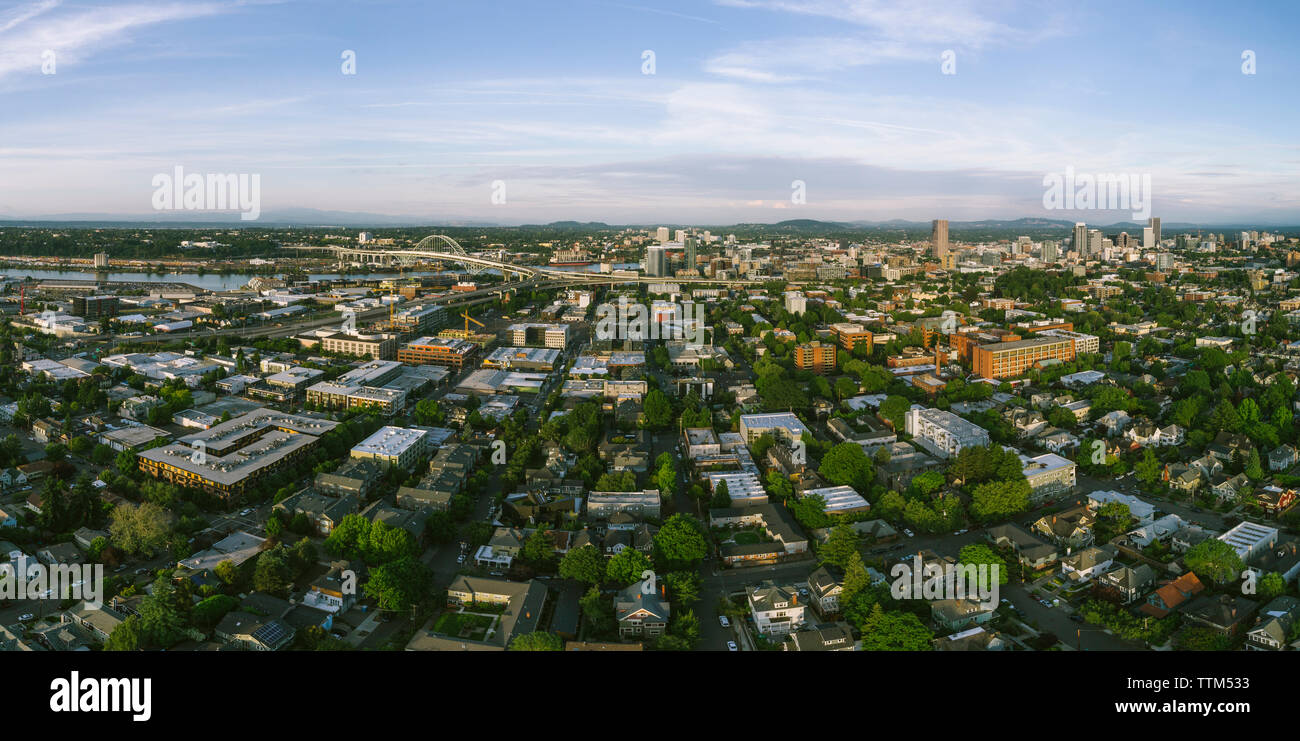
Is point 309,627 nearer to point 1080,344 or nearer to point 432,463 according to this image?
point 432,463

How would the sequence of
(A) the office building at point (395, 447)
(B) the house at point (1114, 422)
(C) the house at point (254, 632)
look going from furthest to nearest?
(B) the house at point (1114, 422), (A) the office building at point (395, 447), (C) the house at point (254, 632)

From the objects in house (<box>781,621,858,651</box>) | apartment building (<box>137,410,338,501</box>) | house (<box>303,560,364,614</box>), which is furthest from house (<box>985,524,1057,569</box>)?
apartment building (<box>137,410,338,501</box>)

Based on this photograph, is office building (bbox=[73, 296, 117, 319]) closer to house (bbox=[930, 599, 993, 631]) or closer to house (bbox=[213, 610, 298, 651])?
house (bbox=[213, 610, 298, 651])

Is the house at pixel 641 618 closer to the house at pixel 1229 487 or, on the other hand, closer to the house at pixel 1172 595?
the house at pixel 1172 595

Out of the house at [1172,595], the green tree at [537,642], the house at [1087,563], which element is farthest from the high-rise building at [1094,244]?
the green tree at [537,642]

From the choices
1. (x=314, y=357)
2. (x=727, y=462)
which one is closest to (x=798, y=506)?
(x=727, y=462)

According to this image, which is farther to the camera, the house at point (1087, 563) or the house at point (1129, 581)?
the house at point (1087, 563)

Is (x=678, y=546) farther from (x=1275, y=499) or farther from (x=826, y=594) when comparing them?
(x=1275, y=499)

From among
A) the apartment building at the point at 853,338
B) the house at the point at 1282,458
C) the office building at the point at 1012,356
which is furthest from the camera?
the apartment building at the point at 853,338
